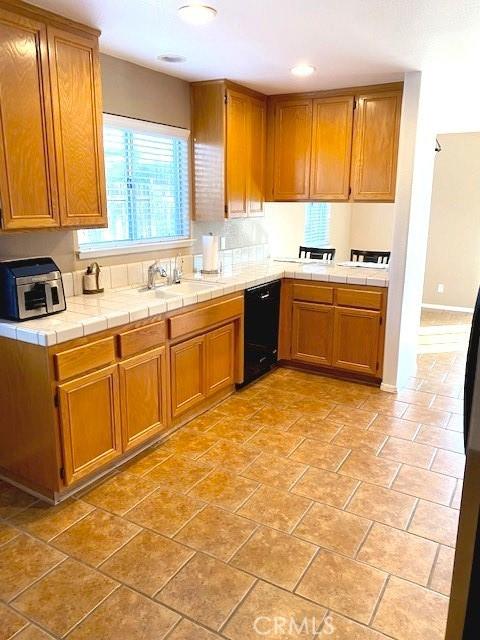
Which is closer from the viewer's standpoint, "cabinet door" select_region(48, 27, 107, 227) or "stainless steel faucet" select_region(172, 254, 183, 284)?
"cabinet door" select_region(48, 27, 107, 227)

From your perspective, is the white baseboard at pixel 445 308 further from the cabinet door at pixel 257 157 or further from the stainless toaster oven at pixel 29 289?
the stainless toaster oven at pixel 29 289

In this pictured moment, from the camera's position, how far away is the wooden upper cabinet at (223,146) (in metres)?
3.79

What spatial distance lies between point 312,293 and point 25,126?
8.32 ft

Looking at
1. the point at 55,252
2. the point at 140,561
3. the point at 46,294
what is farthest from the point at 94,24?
the point at 140,561

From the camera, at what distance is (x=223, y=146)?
3.82 metres

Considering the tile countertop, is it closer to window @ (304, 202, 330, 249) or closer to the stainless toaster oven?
the stainless toaster oven

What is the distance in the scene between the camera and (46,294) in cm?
253

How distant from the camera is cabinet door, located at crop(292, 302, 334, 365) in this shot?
4.16m

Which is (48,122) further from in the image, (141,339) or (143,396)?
(143,396)

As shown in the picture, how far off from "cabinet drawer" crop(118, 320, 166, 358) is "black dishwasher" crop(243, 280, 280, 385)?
1041 mm

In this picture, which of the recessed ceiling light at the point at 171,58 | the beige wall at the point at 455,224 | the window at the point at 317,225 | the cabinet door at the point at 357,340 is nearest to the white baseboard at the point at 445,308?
the beige wall at the point at 455,224

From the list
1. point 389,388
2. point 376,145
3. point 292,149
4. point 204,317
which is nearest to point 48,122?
point 204,317

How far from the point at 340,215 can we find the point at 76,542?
6.15 m

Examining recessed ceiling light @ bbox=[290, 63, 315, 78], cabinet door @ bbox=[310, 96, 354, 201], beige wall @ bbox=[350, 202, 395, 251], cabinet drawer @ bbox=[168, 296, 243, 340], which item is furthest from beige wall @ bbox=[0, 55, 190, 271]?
beige wall @ bbox=[350, 202, 395, 251]
